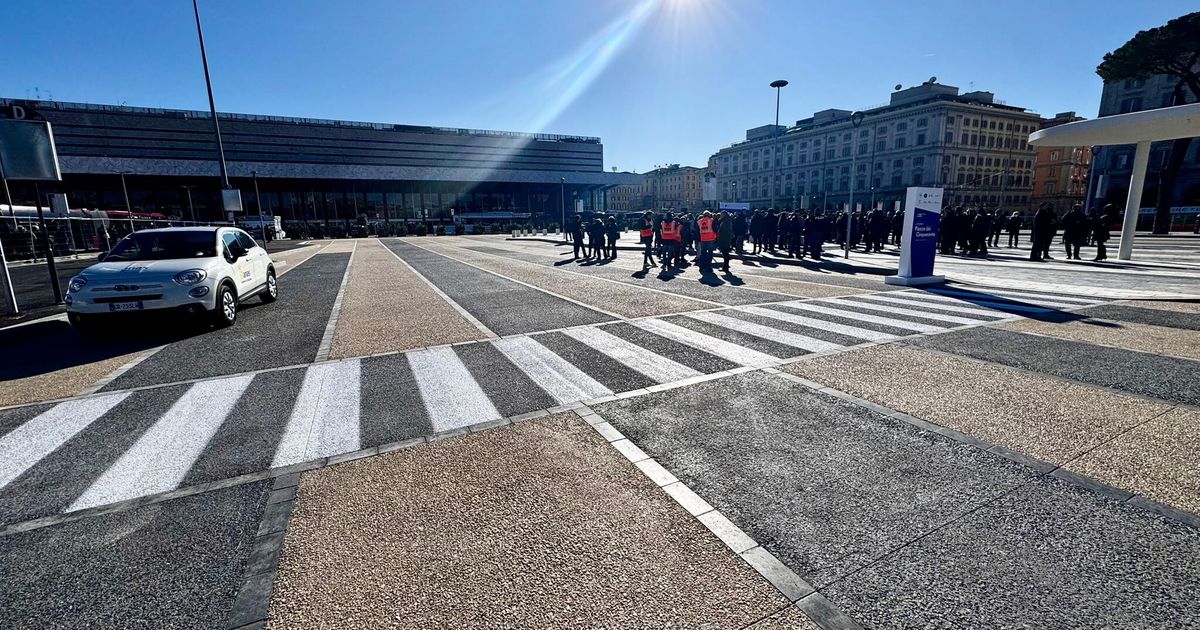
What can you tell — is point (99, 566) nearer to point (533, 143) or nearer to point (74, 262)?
point (74, 262)

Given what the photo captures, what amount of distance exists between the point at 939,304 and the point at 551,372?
8.07 meters

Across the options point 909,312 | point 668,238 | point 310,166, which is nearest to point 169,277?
point 909,312

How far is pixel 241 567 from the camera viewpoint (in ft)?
8.32

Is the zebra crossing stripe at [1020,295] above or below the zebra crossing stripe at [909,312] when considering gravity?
below

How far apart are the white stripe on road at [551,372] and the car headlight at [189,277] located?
4.89 meters

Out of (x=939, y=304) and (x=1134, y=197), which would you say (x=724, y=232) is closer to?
(x=939, y=304)

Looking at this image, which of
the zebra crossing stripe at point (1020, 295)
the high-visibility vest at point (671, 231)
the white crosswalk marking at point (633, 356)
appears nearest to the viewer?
the white crosswalk marking at point (633, 356)

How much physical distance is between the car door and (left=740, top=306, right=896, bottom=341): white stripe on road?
30.7 ft

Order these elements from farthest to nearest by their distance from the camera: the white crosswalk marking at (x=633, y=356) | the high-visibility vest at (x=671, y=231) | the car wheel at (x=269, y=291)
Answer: the high-visibility vest at (x=671, y=231)
the car wheel at (x=269, y=291)
the white crosswalk marking at (x=633, y=356)

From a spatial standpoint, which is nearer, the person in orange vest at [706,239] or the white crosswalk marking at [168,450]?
the white crosswalk marking at [168,450]

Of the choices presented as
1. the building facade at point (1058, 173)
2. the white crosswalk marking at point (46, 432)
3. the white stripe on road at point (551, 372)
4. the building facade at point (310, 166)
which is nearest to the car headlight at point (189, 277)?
the white crosswalk marking at point (46, 432)

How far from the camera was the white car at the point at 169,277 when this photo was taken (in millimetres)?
7230

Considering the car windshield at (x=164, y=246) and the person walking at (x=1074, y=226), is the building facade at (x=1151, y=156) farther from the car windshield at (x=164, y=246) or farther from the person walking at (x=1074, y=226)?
the car windshield at (x=164, y=246)

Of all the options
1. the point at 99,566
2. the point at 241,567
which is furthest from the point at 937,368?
the point at 99,566
